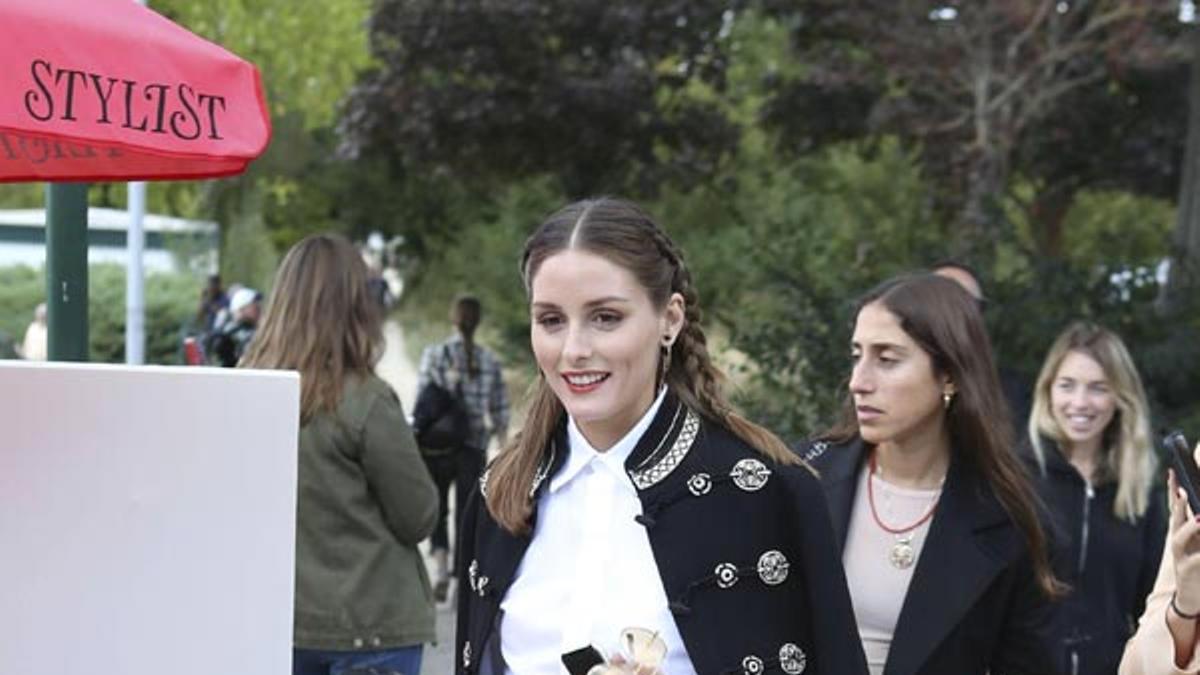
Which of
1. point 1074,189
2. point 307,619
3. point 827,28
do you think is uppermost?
point 827,28

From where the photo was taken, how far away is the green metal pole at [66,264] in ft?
14.0

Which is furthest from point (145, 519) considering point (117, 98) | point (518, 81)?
point (518, 81)

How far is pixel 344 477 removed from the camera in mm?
4820

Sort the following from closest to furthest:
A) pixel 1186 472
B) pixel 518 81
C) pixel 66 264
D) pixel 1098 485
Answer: pixel 1186 472
pixel 66 264
pixel 1098 485
pixel 518 81

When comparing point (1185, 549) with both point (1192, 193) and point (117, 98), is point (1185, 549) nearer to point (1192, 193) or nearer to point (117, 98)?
point (117, 98)

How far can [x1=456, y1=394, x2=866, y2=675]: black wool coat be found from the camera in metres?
2.68

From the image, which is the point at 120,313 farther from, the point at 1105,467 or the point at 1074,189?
the point at 1105,467

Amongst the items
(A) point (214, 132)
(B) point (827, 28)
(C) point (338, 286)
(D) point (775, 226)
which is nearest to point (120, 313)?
(B) point (827, 28)

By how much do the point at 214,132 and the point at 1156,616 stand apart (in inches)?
71.4

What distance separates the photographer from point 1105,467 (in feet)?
17.9

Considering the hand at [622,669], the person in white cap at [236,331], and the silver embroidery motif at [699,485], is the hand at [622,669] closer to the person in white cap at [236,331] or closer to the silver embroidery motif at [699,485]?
the silver embroidery motif at [699,485]

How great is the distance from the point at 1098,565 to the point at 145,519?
324cm

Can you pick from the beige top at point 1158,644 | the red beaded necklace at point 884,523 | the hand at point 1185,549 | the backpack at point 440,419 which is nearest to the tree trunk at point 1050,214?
the backpack at point 440,419

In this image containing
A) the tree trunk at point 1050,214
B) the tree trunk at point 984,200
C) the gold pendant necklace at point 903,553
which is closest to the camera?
the gold pendant necklace at point 903,553
